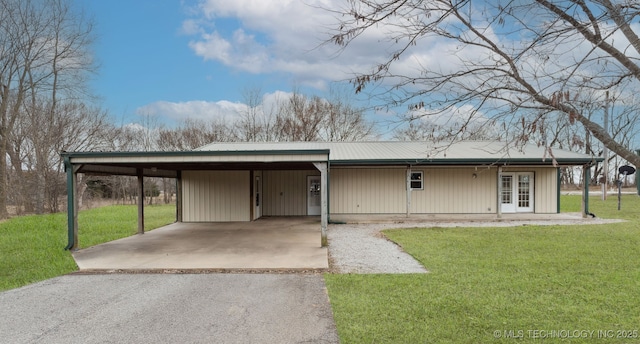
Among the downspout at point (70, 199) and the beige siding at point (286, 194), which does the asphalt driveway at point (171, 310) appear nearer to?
the downspout at point (70, 199)

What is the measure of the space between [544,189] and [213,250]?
13280mm

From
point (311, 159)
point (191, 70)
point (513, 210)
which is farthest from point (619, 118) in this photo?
point (191, 70)

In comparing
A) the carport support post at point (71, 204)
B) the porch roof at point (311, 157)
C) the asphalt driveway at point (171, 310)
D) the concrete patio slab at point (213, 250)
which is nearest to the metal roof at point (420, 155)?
the porch roof at point (311, 157)


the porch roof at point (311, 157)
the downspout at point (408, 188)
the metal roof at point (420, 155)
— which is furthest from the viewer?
the downspout at point (408, 188)

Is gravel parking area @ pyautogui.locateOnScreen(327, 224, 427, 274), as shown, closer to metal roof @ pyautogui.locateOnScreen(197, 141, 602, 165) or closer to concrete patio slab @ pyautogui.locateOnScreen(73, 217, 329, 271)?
concrete patio slab @ pyautogui.locateOnScreen(73, 217, 329, 271)

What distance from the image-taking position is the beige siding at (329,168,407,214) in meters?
15.2

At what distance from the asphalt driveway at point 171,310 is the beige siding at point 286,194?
1031 centimetres

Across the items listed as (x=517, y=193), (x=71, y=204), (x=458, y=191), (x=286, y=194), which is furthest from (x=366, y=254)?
(x=517, y=193)

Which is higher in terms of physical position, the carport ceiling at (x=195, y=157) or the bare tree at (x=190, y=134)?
the bare tree at (x=190, y=134)

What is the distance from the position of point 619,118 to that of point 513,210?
536 inches

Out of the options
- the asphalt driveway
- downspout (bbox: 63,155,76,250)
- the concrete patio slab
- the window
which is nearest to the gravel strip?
the concrete patio slab

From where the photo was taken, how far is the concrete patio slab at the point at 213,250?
740cm

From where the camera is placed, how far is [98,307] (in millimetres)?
4992

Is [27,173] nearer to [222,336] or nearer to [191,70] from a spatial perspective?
[191,70]
